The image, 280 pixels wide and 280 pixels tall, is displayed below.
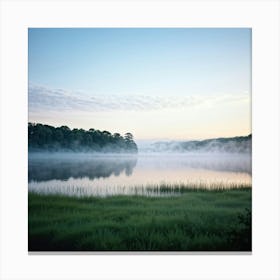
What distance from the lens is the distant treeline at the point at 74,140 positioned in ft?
12.5

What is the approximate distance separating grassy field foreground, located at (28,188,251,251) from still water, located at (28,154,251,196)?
10cm

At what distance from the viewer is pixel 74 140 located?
3.92 m

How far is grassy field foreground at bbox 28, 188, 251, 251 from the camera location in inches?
143

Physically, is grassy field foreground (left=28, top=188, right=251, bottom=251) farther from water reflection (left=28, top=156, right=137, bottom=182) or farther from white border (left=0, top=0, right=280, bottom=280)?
water reflection (left=28, top=156, right=137, bottom=182)

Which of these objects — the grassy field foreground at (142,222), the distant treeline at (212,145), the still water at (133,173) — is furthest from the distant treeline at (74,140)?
the grassy field foreground at (142,222)
